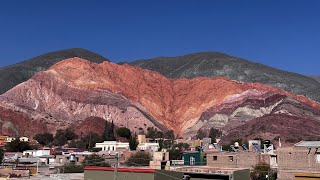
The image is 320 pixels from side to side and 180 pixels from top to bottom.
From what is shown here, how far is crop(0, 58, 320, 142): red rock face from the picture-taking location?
440ft

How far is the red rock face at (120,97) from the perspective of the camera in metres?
134

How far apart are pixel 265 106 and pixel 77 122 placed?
63.0 metres

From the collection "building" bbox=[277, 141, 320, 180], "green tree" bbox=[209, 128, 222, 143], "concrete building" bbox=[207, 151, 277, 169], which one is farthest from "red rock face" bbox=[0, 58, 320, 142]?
"building" bbox=[277, 141, 320, 180]

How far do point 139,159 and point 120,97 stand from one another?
2966 inches

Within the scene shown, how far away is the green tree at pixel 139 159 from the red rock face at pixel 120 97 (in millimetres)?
57852

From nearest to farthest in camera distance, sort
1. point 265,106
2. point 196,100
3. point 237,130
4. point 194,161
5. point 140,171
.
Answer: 1. point 140,171
2. point 194,161
3. point 237,130
4. point 265,106
5. point 196,100

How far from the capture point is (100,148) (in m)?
96.9

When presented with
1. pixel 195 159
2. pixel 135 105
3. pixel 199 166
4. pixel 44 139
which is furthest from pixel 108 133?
pixel 199 166

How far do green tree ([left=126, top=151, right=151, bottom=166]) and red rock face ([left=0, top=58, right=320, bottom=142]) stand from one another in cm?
5785

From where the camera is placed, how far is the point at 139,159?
6706 cm

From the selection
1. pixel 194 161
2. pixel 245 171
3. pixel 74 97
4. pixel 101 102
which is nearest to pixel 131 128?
pixel 101 102

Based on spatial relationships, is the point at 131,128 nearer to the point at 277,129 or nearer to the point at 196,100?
the point at 196,100

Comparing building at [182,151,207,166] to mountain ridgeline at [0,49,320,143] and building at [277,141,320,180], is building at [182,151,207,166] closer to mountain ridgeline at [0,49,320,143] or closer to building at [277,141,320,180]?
building at [277,141,320,180]

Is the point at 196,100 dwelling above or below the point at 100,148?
above
